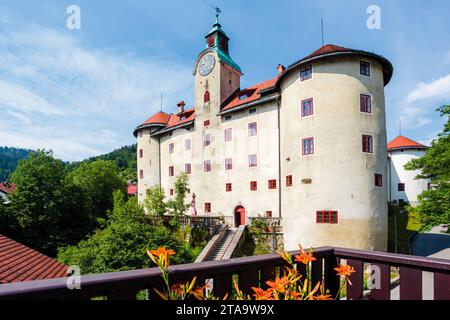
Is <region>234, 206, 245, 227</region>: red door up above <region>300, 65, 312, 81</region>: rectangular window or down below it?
below

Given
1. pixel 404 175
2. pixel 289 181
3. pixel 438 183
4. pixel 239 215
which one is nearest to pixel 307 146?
pixel 289 181

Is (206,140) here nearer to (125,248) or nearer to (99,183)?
(125,248)

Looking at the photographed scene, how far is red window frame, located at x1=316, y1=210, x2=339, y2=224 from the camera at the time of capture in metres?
16.6

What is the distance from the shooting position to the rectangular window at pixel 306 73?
18.2 m

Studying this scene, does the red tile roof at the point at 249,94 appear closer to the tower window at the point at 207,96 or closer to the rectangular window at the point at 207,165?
the tower window at the point at 207,96

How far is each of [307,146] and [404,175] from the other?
95.5 feet

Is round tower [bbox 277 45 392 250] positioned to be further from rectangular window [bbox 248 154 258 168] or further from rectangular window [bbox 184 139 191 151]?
rectangular window [bbox 184 139 191 151]

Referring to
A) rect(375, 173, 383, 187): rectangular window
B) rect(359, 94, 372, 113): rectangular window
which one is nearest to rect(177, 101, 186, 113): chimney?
rect(359, 94, 372, 113): rectangular window

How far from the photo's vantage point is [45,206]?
26.9m

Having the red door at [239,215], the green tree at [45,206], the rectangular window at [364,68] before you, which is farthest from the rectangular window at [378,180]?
the green tree at [45,206]

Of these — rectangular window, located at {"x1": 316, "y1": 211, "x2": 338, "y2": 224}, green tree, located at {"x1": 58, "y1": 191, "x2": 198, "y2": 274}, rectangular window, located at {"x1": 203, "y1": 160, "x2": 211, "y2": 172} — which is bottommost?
green tree, located at {"x1": 58, "y1": 191, "x2": 198, "y2": 274}

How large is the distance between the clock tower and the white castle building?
27cm

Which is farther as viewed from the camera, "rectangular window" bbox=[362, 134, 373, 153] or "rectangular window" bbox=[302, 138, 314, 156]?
"rectangular window" bbox=[302, 138, 314, 156]
